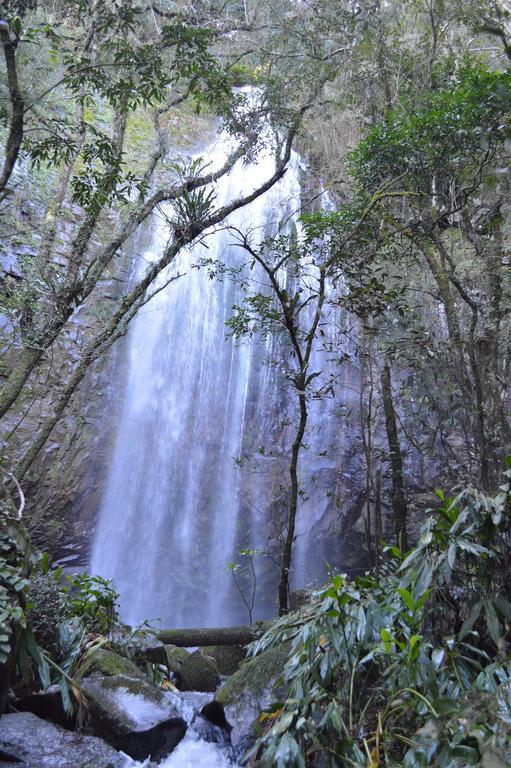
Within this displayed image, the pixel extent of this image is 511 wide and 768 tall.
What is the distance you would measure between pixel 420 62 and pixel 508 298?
12.1ft

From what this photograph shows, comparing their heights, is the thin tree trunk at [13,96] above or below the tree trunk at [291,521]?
above

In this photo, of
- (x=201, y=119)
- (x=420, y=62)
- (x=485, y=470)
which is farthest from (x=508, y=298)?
(x=201, y=119)

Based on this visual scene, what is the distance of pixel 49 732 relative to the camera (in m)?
3.07

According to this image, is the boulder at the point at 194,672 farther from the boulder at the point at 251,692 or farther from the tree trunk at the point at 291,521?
the boulder at the point at 251,692

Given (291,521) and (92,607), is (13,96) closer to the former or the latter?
(92,607)

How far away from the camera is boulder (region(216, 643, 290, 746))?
365 cm

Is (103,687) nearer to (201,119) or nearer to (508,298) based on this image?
(508,298)

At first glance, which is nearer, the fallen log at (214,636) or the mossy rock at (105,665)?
the mossy rock at (105,665)

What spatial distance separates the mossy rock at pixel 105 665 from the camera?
391 centimetres

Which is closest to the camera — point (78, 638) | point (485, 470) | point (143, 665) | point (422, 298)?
point (78, 638)

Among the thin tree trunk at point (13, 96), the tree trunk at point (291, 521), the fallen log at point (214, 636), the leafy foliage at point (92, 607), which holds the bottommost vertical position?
the fallen log at point (214, 636)

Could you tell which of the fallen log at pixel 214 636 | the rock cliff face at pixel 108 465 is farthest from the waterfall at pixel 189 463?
the fallen log at pixel 214 636

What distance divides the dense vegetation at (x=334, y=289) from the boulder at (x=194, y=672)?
920 mm

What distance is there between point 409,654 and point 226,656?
486 centimetres
